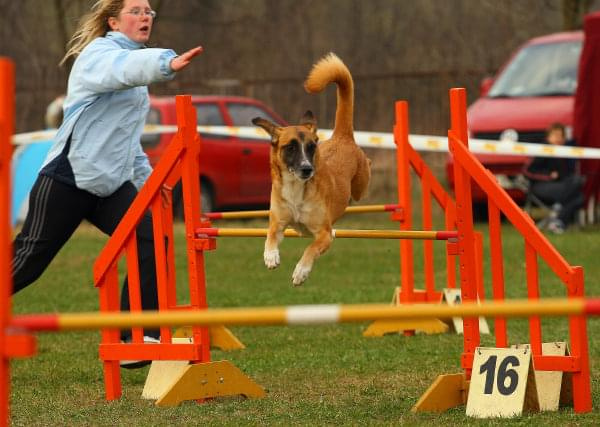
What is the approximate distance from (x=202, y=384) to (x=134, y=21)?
2.03 m

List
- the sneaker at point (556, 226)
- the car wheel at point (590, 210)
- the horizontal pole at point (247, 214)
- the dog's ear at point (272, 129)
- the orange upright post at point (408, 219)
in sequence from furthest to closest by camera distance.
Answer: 1. the car wheel at point (590, 210)
2. the sneaker at point (556, 226)
3. the orange upright post at point (408, 219)
4. the horizontal pole at point (247, 214)
5. the dog's ear at point (272, 129)

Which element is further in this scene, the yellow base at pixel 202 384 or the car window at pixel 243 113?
the car window at pixel 243 113

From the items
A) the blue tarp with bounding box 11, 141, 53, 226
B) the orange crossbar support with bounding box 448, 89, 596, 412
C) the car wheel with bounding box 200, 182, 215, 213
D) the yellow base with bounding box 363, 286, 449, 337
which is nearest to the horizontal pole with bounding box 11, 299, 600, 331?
the orange crossbar support with bounding box 448, 89, 596, 412

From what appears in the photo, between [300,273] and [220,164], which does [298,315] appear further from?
[220,164]

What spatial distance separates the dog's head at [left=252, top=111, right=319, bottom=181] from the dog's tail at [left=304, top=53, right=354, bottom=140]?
0.34 metres

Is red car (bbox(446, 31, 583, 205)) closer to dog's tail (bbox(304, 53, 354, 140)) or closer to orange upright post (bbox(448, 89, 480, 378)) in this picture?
dog's tail (bbox(304, 53, 354, 140))

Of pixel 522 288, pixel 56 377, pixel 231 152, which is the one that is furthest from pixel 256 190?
pixel 56 377

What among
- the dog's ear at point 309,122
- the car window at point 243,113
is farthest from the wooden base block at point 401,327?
the car window at point 243,113

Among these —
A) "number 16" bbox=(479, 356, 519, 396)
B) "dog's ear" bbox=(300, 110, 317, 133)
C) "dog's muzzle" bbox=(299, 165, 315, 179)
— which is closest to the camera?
"number 16" bbox=(479, 356, 519, 396)

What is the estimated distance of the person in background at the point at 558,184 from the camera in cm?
1586

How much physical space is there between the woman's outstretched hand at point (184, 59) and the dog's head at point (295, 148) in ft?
1.97

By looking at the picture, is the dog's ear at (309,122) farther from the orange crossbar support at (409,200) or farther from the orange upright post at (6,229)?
the orange upright post at (6,229)

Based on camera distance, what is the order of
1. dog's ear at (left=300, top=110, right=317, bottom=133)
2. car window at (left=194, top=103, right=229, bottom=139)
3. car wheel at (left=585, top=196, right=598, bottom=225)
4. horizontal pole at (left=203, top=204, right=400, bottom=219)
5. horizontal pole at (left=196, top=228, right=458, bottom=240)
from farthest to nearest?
car window at (left=194, top=103, right=229, bottom=139) < car wheel at (left=585, top=196, right=598, bottom=225) < horizontal pole at (left=203, top=204, right=400, bottom=219) < dog's ear at (left=300, top=110, right=317, bottom=133) < horizontal pole at (left=196, top=228, right=458, bottom=240)

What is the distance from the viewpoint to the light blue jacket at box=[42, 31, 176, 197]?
6578 millimetres
